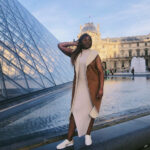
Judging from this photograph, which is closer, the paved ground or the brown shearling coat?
the brown shearling coat

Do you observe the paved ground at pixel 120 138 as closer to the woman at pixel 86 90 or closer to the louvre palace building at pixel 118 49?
the woman at pixel 86 90

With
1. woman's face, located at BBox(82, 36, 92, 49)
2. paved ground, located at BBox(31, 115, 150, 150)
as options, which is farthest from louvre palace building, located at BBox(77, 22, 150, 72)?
woman's face, located at BBox(82, 36, 92, 49)

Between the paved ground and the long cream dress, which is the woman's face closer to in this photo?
the long cream dress

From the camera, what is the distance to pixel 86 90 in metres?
1.90

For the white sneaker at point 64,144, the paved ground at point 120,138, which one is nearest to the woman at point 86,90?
the white sneaker at point 64,144

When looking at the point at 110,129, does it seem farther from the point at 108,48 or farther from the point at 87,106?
the point at 108,48

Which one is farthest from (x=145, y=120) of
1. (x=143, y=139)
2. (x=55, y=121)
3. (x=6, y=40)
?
(x=6, y=40)

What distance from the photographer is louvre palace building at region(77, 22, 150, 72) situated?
214ft

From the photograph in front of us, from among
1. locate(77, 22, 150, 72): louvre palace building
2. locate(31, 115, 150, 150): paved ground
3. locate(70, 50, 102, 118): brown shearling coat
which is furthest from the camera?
locate(77, 22, 150, 72): louvre palace building

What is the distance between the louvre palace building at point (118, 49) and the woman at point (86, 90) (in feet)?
209

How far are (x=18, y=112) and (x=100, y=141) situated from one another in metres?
2.72

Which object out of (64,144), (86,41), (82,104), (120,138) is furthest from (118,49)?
(64,144)

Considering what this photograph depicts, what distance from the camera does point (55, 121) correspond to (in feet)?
11.0

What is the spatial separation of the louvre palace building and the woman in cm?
6383
